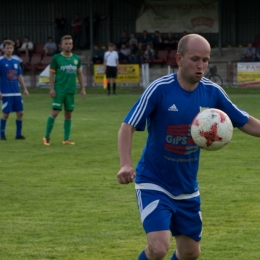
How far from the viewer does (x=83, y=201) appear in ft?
29.6

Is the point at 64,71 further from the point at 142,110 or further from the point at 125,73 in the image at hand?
the point at 125,73

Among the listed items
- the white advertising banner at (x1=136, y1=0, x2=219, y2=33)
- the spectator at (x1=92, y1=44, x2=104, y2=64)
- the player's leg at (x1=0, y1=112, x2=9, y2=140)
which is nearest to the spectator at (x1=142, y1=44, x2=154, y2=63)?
the spectator at (x1=92, y1=44, x2=104, y2=64)

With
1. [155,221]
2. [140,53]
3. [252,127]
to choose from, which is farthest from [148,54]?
[155,221]

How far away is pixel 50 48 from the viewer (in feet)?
124

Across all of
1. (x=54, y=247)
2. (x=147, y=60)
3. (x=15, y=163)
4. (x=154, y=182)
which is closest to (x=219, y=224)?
(x=54, y=247)

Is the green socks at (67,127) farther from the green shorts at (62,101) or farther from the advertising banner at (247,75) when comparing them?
the advertising banner at (247,75)

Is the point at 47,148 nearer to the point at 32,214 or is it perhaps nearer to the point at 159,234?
the point at 32,214

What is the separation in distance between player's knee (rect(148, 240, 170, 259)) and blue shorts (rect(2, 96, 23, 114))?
11.0 meters

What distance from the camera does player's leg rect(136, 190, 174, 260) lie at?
490 cm

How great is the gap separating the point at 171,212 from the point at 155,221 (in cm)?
19

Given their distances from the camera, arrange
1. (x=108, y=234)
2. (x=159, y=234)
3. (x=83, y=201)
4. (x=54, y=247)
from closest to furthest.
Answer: (x=159, y=234), (x=54, y=247), (x=108, y=234), (x=83, y=201)

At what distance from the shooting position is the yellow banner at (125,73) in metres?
32.8

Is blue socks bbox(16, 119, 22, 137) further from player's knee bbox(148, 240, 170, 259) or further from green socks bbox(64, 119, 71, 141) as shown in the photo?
player's knee bbox(148, 240, 170, 259)

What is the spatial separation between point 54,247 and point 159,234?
85.0 inches
